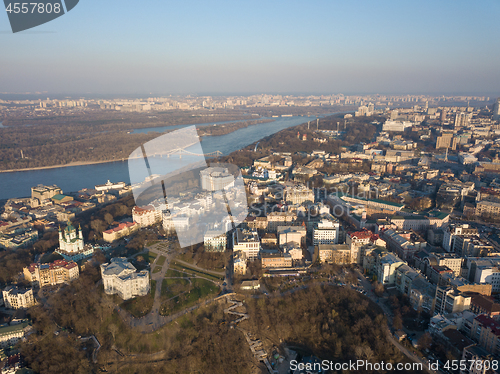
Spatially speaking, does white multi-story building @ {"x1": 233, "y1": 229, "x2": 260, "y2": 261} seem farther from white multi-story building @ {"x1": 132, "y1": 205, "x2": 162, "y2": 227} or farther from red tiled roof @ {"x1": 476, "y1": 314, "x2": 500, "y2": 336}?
red tiled roof @ {"x1": 476, "y1": 314, "x2": 500, "y2": 336}

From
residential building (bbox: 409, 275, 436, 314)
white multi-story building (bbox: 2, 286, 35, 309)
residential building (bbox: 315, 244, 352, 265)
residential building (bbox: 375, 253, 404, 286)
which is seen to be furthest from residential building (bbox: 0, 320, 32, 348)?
residential building (bbox: 409, 275, 436, 314)

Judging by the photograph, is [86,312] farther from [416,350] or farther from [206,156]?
[206,156]

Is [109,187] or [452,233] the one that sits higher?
[452,233]

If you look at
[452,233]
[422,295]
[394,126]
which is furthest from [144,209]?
[394,126]

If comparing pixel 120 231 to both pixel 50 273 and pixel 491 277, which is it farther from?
pixel 491 277

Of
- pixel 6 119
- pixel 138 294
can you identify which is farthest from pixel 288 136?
pixel 6 119

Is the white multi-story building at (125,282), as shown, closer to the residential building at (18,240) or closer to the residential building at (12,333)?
the residential building at (12,333)

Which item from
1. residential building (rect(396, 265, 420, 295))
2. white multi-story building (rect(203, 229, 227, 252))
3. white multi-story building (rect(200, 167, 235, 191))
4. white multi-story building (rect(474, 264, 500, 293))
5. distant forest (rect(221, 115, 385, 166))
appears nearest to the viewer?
residential building (rect(396, 265, 420, 295))
